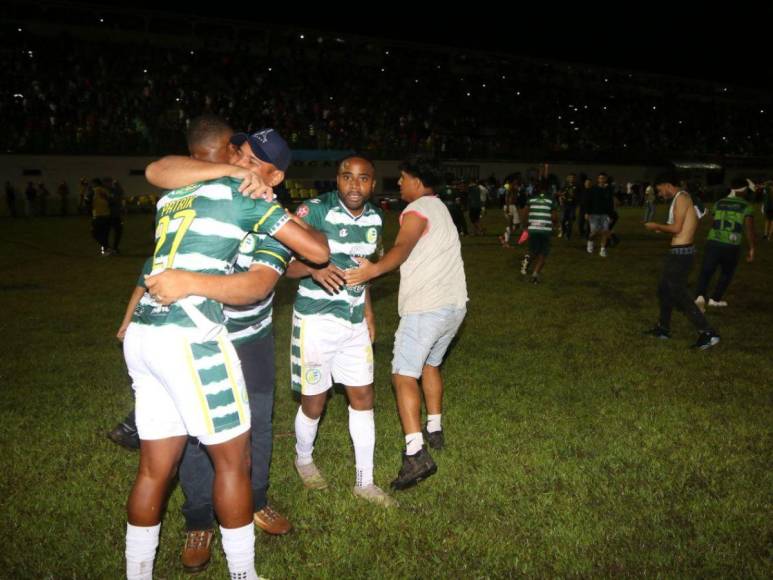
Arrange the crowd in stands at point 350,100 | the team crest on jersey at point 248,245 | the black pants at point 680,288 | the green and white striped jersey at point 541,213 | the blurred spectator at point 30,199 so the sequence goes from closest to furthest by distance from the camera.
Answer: the team crest on jersey at point 248,245 → the black pants at point 680,288 → the green and white striped jersey at point 541,213 → the blurred spectator at point 30,199 → the crowd in stands at point 350,100

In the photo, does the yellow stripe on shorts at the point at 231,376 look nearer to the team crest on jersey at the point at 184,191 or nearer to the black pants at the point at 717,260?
the team crest on jersey at the point at 184,191

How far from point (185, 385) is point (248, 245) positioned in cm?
74

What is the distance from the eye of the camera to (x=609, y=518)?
395 centimetres

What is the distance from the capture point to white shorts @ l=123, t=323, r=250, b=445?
261cm

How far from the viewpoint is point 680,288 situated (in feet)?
26.1

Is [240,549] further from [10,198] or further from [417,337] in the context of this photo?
[10,198]

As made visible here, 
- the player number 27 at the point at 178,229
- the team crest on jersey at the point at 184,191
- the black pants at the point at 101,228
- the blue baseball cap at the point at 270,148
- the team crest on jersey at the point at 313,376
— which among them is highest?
the blue baseball cap at the point at 270,148

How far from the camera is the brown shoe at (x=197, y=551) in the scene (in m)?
3.40

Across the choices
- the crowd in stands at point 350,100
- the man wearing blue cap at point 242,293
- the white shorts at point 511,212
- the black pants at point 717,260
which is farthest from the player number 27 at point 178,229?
the crowd in stands at point 350,100

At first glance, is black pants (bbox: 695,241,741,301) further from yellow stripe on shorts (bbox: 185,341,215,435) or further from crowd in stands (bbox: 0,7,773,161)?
crowd in stands (bbox: 0,7,773,161)

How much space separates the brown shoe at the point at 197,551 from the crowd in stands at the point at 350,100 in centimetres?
3264

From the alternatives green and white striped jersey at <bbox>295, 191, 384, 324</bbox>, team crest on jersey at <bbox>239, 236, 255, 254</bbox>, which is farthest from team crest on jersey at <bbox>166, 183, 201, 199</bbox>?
green and white striped jersey at <bbox>295, 191, 384, 324</bbox>

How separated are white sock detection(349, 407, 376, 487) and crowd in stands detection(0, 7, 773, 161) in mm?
32355

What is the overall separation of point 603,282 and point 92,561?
11526 mm
